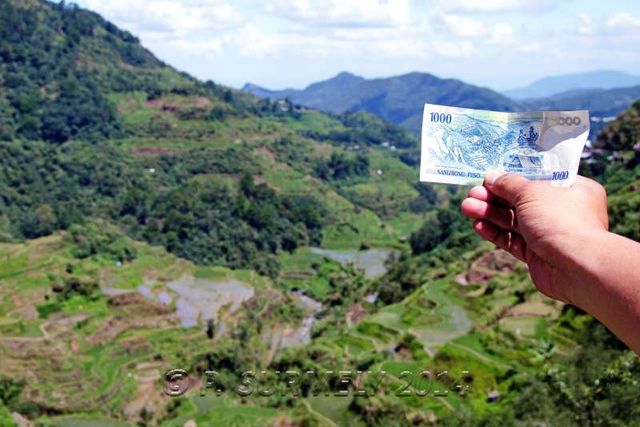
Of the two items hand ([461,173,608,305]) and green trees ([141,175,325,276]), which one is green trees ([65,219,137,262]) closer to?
green trees ([141,175,325,276])

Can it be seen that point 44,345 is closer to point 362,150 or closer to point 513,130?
point 513,130

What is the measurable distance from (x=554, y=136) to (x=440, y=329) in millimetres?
24945

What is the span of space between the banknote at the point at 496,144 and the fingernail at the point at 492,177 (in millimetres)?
193

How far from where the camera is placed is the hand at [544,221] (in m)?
2.44

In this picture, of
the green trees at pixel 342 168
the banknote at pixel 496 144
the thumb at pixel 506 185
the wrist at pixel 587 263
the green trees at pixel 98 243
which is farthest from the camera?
the green trees at pixel 342 168

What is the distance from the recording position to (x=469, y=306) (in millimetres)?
29688

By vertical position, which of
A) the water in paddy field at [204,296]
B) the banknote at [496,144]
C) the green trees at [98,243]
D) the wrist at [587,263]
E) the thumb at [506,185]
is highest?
the banknote at [496,144]

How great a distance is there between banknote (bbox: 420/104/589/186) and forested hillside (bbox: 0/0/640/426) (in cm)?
694

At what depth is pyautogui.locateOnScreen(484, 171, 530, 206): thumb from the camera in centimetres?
278

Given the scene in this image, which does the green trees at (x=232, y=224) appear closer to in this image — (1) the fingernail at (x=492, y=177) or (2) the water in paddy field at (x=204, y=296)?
(2) the water in paddy field at (x=204, y=296)

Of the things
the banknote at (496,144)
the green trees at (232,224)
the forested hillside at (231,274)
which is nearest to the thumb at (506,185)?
the banknote at (496,144)

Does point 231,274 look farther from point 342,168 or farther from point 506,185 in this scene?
point 506,185

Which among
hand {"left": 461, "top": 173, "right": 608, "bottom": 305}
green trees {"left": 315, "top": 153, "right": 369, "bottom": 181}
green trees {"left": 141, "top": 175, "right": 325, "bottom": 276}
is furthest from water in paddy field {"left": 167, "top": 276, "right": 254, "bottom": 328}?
green trees {"left": 315, "top": 153, "right": 369, "bottom": 181}

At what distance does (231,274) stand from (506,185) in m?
42.0
